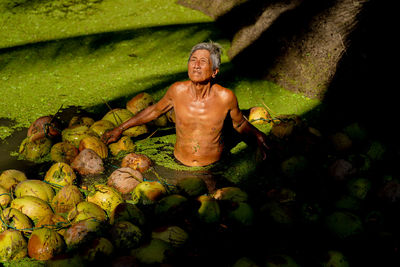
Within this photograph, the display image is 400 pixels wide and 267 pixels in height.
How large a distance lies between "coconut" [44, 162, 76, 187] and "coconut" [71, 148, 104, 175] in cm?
20

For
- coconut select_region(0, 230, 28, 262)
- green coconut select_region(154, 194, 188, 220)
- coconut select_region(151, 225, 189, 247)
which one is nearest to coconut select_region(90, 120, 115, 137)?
green coconut select_region(154, 194, 188, 220)

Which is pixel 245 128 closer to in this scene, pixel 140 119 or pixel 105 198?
pixel 140 119

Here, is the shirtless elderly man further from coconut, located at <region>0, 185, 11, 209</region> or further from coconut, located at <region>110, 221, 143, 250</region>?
coconut, located at <region>110, 221, 143, 250</region>

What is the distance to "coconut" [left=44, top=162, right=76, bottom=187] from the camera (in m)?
3.37

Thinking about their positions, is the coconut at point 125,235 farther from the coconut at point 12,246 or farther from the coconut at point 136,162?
the coconut at point 136,162

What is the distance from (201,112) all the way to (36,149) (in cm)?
161

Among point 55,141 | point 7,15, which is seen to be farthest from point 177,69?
point 7,15

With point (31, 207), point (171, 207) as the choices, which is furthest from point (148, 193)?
point (31, 207)

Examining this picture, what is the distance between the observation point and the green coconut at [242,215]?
2936 millimetres

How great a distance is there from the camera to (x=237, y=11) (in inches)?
259

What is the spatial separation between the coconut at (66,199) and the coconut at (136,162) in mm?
676

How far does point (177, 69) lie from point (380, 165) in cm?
302

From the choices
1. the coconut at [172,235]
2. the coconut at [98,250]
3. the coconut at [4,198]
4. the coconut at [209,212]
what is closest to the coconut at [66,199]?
the coconut at [4,198]

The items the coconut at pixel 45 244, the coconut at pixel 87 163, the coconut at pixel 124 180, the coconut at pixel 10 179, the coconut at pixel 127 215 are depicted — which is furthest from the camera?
the coconut at pixel 87 163
